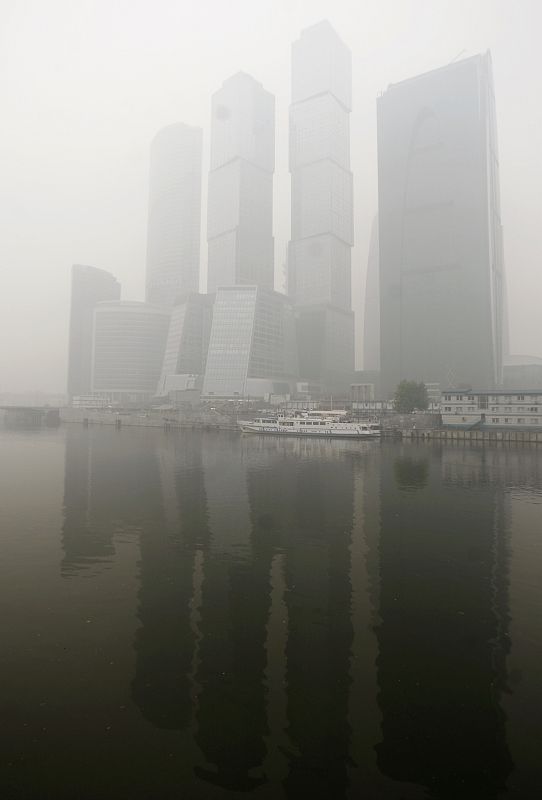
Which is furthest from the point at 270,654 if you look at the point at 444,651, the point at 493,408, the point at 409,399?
the point at 409,399

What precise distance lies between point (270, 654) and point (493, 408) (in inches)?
4211

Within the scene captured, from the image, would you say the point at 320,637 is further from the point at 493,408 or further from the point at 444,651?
the point at 493,408

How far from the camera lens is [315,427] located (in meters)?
108

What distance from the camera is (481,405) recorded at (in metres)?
108

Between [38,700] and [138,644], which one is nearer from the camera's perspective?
[38,700]

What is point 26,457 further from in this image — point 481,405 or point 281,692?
point 481,405

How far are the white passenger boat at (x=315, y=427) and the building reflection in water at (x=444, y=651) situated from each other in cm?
7203

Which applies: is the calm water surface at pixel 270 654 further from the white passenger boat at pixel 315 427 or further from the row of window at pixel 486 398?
the row of window at pixel 486 398

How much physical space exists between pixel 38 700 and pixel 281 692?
19.9 feet

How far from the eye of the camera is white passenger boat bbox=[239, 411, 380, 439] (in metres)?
104

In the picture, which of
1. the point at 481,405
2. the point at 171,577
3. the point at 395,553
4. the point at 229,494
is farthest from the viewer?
the point at 481,405

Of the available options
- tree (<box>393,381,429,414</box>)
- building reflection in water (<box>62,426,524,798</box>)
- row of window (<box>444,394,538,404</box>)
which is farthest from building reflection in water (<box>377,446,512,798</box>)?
tree (<box>393,381,429,414</box>)

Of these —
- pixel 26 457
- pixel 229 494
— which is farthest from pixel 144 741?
pixel 26 457

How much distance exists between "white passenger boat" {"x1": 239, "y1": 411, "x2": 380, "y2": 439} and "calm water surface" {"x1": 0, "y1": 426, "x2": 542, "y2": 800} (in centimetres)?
7179
